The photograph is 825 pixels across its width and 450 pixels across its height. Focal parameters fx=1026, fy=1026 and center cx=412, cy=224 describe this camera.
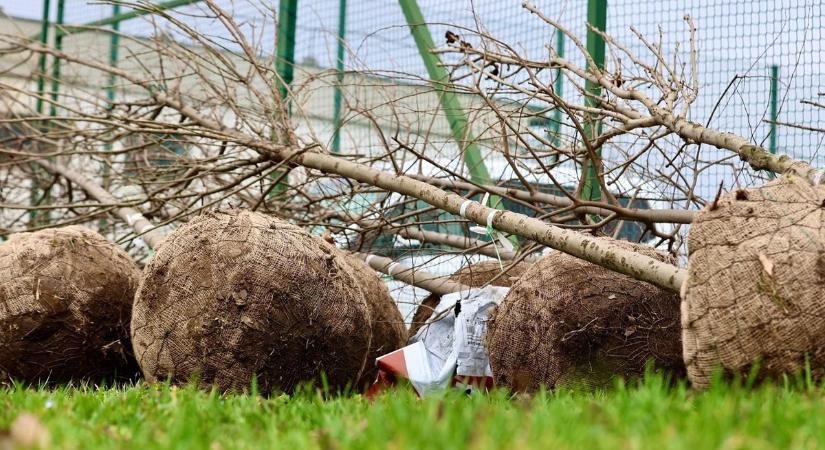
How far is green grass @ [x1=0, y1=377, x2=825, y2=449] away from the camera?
6.59 feet

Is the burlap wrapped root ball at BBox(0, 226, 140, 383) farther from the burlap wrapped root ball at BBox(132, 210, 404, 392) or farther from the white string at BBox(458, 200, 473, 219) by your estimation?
the white string at BBox(458, 200, 473, 219)

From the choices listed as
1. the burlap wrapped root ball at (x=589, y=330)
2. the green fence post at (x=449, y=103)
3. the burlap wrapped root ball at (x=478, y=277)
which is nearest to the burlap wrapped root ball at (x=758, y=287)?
the burlap wrapped root ball at (x=589, y=330)

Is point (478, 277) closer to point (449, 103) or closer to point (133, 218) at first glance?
point (449, 103)

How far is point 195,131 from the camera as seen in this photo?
6070mm

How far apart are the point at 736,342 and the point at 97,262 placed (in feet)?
11.3

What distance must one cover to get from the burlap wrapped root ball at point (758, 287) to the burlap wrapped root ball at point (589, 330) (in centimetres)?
98

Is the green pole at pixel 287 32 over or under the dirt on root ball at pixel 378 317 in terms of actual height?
over

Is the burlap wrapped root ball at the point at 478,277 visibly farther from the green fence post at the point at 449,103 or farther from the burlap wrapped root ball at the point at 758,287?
the burlap wrapped root ball at the point at 758,287

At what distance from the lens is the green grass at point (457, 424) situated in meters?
2.01

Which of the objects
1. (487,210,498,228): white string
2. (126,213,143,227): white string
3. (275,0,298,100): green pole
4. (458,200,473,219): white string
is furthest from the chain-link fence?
(275,0,298,100): green pole

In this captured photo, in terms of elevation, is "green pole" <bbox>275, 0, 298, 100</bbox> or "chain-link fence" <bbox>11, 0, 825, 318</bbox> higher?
"green pole" <bbox>275, 0, 298, 100</bbox>

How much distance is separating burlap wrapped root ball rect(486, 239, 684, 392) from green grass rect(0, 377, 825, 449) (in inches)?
53.8

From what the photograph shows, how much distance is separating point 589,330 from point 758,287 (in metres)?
1.25

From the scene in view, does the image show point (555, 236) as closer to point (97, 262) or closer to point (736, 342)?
point (736, 342)
